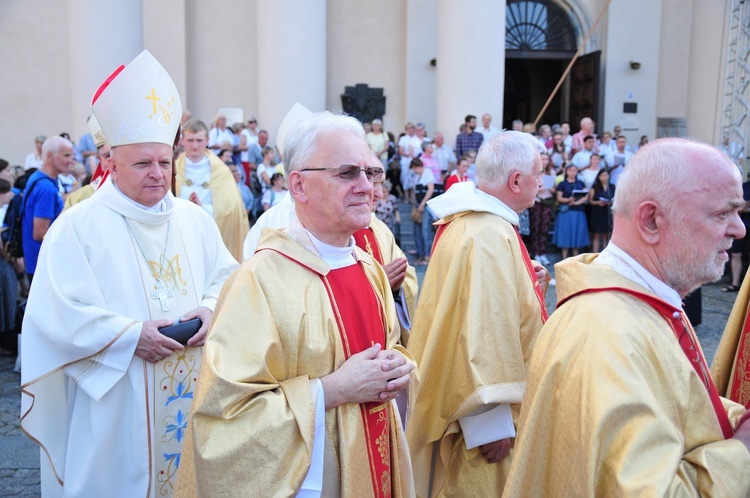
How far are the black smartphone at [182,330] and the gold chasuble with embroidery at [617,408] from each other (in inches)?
60.8

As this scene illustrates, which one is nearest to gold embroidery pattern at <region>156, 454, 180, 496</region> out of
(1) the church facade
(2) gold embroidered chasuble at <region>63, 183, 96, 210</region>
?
(2) gold embroidered chasuble at <region>63, 183, 96, 210</region>

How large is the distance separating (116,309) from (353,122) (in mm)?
1363

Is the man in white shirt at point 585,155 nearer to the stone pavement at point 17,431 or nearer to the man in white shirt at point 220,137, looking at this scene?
the stone pavement at point 17,431

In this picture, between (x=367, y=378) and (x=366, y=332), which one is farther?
(x=366, y=332)

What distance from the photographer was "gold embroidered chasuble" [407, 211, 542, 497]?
3.14 m

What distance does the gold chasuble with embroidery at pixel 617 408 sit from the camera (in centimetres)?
166

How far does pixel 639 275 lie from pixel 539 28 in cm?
1653

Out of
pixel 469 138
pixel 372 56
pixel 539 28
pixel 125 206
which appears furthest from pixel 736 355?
pixel 539 28

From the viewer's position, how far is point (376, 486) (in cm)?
233

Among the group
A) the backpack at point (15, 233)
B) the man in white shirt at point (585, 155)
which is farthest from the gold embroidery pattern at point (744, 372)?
the man in white shirt at point (585, 155)

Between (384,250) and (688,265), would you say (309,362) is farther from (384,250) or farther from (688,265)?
(384,250)

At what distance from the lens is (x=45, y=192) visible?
586 centimetres

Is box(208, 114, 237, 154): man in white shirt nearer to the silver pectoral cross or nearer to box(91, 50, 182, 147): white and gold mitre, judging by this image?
box(91, 50, 182, 147): white and gold mitre

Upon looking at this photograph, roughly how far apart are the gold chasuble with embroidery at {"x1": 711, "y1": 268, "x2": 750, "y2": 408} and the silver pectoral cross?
229 cm
